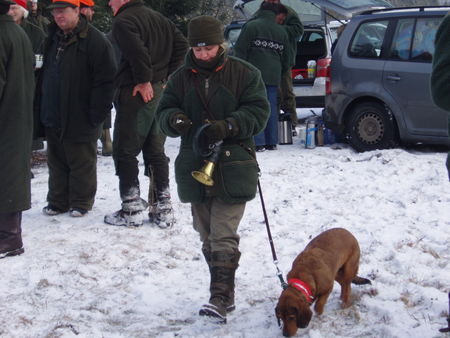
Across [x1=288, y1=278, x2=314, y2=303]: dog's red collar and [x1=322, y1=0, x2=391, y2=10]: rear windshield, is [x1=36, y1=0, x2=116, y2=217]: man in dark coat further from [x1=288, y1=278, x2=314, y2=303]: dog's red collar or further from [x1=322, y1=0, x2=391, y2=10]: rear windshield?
[x1=322, y1=0, x2=391, y2=10]: rear windshield

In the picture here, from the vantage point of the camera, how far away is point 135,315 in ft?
13.9

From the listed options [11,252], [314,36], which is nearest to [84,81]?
[11,252]

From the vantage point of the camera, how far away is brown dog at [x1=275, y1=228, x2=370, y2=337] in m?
3.62

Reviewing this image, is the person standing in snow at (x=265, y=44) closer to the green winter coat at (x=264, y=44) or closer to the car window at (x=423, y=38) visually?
the green winter coat at (x=264, y=44)

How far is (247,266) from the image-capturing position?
5.04m

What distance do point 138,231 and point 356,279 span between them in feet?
7.33

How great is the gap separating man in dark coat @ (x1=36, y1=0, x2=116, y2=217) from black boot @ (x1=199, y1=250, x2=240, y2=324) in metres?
2.43

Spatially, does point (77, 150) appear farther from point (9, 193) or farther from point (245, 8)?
point (245, 8)

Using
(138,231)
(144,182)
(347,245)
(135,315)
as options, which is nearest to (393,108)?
(144,182)

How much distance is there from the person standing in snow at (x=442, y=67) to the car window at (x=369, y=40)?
623cm

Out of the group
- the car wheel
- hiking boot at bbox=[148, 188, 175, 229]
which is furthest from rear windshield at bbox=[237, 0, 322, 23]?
hiking boot at bbox=[148, 188, 175, 229]

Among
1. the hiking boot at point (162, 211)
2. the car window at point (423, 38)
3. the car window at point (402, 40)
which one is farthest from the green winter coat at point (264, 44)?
the hiking boot at point (162, 211)

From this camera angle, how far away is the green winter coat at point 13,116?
495cm

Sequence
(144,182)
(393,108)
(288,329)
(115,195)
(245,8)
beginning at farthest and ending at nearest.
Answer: (245,8)
(393,108)
(144,182)
(115,195)
(288,329)
